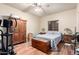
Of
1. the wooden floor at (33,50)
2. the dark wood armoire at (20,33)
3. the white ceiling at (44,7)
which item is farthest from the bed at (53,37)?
the white ceiling at (44,7)

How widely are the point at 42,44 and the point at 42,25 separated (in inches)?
14.6

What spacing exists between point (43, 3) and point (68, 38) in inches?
31.0

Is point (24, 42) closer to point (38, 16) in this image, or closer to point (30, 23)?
point (30, 23)

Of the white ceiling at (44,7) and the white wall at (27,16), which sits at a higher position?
the white ceiling at (44,7)

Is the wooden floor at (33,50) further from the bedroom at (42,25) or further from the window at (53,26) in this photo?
the window at (53,26)

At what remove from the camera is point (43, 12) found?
1.86 m

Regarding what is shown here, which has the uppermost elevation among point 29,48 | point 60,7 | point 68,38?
point 60,7

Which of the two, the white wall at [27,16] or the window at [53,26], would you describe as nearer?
the white wall at [27,16]

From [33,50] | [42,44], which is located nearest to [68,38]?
[42,44]

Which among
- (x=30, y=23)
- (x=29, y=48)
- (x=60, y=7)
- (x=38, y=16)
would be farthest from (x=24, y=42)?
(x=60, y=7)

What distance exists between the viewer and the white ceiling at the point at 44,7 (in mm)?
1797

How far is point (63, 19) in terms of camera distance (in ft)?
6.03

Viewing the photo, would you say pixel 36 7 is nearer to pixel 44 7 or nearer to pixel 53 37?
pixel 44 7

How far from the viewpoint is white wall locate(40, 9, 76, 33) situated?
1776 mm
